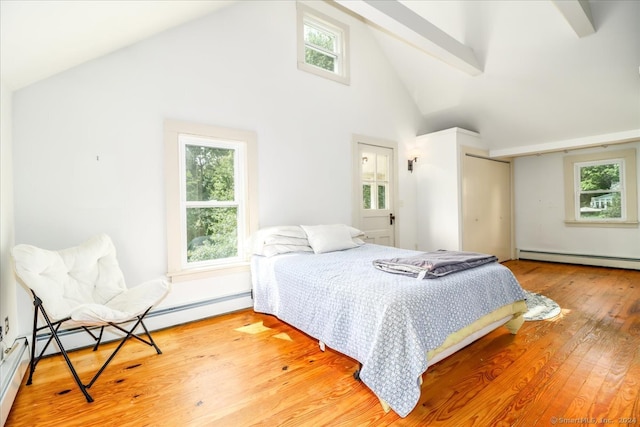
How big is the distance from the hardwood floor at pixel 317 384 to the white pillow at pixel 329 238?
2.89 feet

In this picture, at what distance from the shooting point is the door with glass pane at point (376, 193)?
4.43 metres

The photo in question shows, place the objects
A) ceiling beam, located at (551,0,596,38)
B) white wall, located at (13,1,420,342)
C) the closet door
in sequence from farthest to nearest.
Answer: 1. the closet door
2. ceiling beam, located at (551,0,596,38)
3. white wall, located at (13,1,420,342)

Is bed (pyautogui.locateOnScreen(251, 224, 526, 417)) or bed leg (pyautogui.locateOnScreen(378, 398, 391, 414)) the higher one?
bed (pyautogui.locateOnScreen(251, 224, 526, 417))

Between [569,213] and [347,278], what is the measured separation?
18.0 feet

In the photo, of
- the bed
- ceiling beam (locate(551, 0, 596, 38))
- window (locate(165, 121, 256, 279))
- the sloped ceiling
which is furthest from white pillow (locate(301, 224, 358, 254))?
ceiling beam (locate(551, 0, 596, 38))

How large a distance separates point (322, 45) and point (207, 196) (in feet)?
8.55

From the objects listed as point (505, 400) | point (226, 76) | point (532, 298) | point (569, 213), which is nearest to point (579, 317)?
point (532, 298)

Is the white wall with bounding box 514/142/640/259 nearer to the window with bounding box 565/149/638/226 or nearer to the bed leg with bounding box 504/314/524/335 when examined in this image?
the window with bounding box 565/149/638/226

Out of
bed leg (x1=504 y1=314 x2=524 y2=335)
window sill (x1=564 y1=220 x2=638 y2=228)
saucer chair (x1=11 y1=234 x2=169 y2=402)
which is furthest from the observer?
window sill (x1=564 y1=220 x2=638 y2=228)

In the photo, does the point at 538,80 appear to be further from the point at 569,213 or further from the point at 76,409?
the point at 76,409

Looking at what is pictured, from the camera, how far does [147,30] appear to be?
2.55 meters

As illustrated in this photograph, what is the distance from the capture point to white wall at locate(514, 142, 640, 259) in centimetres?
500

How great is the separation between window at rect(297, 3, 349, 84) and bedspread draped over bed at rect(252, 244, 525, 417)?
2.61 metres

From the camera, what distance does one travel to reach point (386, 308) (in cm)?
164
